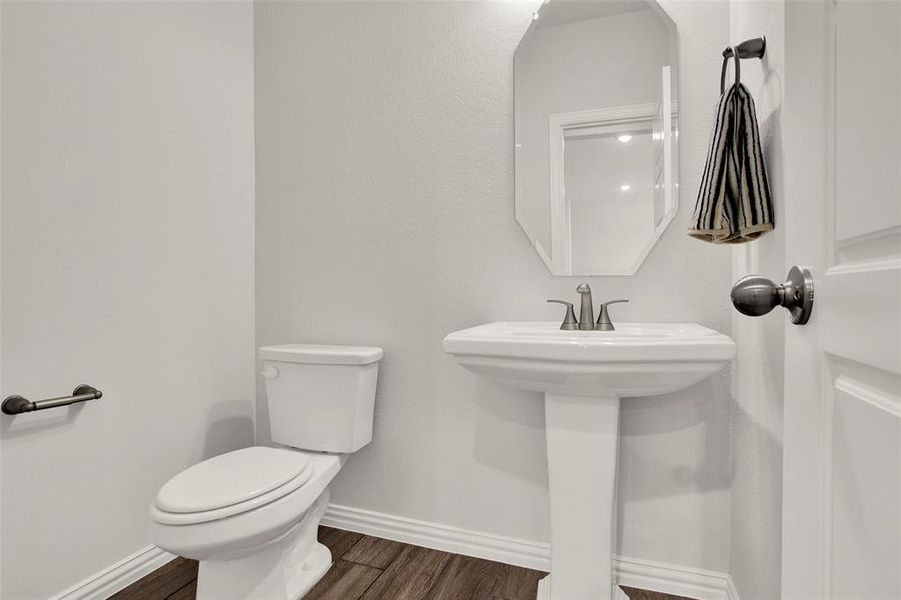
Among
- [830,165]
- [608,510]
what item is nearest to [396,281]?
[608,510]

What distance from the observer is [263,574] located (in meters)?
1.33

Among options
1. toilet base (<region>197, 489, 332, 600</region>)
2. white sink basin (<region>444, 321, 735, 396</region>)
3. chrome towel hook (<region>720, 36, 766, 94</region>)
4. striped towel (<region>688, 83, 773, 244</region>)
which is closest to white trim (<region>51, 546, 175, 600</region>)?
toilet base (<region>197, 489, 332, 600</region>)

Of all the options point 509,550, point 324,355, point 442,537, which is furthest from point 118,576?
point 509,550

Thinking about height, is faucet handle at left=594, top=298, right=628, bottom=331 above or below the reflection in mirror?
below

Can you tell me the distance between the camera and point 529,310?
1.63 m

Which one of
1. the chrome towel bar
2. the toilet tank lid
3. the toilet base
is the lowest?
the toilet base

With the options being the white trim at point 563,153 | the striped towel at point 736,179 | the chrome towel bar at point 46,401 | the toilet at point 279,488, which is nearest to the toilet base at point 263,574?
the toilet at point 279,488

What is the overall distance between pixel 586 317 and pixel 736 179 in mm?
567

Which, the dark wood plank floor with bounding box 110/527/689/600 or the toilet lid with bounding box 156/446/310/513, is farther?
the dark wood plank floor with bounding box 110/527/689/600

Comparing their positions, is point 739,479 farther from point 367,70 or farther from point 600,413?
point 367,70

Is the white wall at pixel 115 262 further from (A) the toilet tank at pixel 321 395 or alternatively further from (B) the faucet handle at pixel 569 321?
(B) the faucet handle at pixel 569 321

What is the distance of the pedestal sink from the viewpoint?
1079 millimetres

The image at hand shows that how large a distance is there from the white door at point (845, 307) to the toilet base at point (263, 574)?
49.4 inches

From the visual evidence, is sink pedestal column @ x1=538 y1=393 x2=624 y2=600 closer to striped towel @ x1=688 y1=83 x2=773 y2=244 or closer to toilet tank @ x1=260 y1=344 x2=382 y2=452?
striped towel @ x1=688 y1=83 x2=773 y2=244
